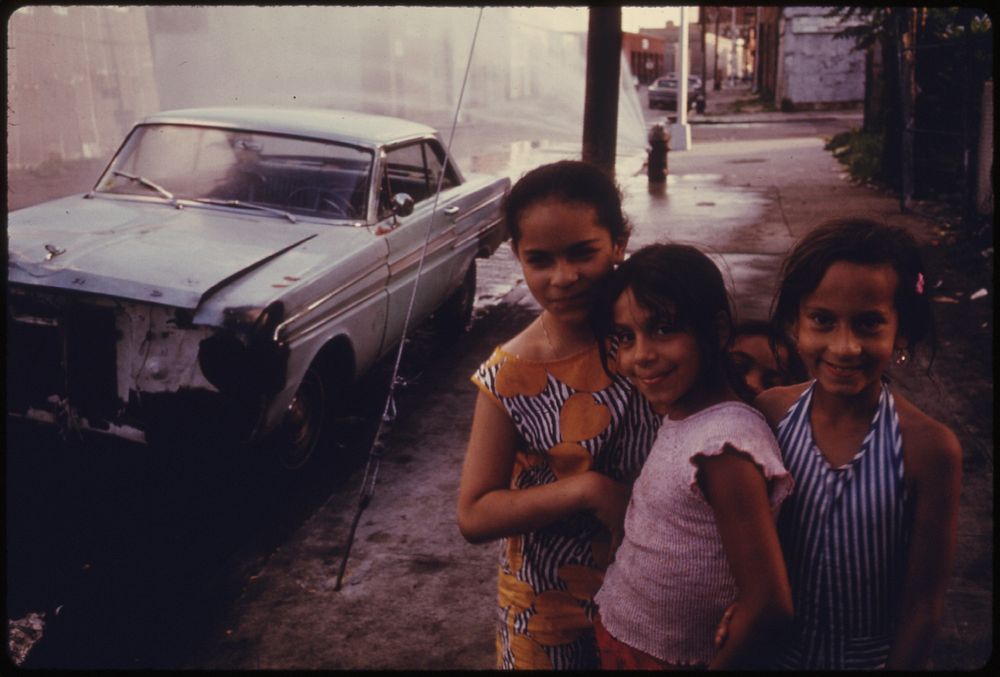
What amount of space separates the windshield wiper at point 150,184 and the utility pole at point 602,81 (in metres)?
3.11

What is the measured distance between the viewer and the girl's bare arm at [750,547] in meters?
1.30

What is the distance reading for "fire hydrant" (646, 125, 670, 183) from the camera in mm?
15344

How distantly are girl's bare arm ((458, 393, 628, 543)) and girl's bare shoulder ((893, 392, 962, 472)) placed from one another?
44 centimetres

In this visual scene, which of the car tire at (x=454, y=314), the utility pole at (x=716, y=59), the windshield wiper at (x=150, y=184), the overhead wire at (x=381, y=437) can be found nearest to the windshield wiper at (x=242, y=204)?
the windshield wiper at (x=150, y=184)

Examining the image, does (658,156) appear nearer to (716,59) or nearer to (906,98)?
(906,98)

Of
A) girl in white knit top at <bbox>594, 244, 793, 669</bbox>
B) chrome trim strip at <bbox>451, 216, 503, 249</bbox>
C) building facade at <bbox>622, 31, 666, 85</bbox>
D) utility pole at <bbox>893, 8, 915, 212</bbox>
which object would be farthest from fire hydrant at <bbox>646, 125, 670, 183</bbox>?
building facade at <bbox>622, 31, 666, 85</bbox>

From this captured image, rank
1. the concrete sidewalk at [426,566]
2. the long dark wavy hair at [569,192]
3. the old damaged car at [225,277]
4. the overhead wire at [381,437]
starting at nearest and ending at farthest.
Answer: the long dark wavy hair at [569,192] → the concrete sidewalk at [426,566] → the overhead wire at [381,437] → the old damaged car at [225,277]

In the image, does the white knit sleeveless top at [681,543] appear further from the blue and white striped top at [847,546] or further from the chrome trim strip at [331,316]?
the chrome trim strip at [331,316]

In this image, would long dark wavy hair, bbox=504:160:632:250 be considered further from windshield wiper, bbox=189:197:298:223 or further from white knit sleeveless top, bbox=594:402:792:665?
windshield wiper, bbox=189:197:298:223

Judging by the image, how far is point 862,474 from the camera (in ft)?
4.62

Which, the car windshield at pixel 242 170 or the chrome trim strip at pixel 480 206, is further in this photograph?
the chrome trim strip at pixel 480 206

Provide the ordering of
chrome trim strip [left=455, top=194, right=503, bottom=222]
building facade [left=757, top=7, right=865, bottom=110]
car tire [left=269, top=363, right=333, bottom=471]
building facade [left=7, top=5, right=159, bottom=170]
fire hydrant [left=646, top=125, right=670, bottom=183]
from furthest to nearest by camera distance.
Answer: building facade [left=757, top=7, right=865, bottom=110], fire hydrant [left=646, top=125, right=670, bottom=183], building facade [left=7, top=5, right=159, bottom=170], chrome trim strip [left=455, top=194, right=503, bottom=222], car tire [left=269, top=363, right=333, bottom=471]

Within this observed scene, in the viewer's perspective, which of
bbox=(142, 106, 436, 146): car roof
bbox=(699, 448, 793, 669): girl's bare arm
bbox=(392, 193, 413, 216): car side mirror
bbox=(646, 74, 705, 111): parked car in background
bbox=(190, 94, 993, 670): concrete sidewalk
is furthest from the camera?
bbox=(646, 74, 705, 111): parked car in background

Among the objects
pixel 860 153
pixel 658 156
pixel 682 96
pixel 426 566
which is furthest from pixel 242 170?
pixel 682 96
